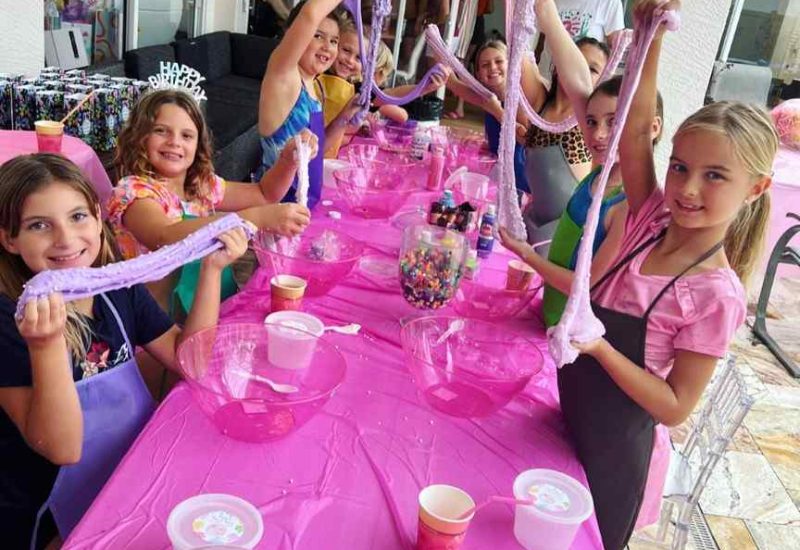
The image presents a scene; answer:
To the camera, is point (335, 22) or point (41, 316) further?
point (335, 22)

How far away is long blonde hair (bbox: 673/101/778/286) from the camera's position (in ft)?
3.93

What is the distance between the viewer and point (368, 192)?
245 centimetres

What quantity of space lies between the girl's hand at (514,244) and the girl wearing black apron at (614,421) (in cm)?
25

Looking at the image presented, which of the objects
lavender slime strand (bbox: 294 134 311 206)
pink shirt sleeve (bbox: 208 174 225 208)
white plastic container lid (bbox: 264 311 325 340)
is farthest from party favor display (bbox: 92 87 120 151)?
white plastic container lid (bbox: 264 311 325 340)

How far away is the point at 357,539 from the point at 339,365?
39cm

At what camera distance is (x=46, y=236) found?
1269 mm

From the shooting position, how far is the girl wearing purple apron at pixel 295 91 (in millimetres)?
2150

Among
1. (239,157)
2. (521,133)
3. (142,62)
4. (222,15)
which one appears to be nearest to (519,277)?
(521,133)

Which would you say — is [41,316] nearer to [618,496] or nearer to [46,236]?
[46,236]

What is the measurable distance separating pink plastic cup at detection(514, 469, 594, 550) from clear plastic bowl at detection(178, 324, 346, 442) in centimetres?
36

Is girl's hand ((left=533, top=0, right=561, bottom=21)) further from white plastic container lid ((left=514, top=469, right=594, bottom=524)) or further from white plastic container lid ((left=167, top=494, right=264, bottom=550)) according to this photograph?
white plastic container lid ((left=167, top=494, right=264, bottom=550))

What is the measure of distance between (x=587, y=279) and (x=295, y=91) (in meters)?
1.47

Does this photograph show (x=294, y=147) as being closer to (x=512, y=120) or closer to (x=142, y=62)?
(x=512, y=120)

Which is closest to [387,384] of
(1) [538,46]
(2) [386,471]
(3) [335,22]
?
(2) [386,471]
